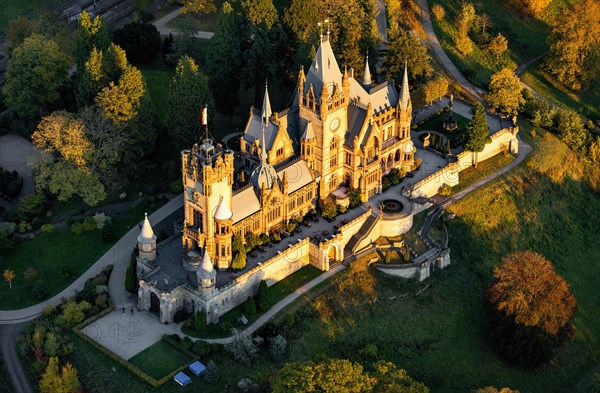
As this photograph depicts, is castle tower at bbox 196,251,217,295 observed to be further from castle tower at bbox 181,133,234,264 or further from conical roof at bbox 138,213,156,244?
conical roof at bbox 138,213,156,244

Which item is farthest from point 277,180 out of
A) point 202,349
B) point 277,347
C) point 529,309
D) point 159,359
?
point 529,309

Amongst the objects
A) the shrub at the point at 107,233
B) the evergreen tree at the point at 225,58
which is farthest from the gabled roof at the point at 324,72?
the shrub at the point at 107,233

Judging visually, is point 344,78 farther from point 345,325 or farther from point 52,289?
point 52,289

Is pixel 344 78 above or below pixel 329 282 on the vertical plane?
above

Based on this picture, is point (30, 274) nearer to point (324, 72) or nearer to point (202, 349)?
point (202, 349)

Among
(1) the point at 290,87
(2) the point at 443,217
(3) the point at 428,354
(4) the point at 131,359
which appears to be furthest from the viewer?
(1) the point at 290,87

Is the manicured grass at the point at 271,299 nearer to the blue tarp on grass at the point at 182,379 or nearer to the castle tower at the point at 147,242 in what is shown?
the blue tarp on grass at the point at 182,379

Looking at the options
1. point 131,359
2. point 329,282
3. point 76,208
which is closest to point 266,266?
point 329,282
